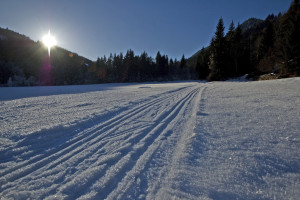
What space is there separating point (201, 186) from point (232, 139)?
1.39m

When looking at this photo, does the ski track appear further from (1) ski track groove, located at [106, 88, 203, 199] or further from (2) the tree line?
(2) the tree line

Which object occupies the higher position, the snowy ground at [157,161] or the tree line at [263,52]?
the tree line at [263,52]

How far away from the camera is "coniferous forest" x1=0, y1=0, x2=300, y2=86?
16356 millimetres

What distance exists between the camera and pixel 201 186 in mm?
1329

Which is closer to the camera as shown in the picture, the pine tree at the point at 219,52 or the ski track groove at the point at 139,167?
the ski track groove at the point at 139,167

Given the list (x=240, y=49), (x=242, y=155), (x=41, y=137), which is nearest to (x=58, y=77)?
(x=41, y=137)

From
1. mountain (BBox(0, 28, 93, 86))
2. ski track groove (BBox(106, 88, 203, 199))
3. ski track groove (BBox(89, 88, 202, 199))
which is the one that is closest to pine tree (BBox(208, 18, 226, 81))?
ski track groove (BBox(89, 88, 202, 199))

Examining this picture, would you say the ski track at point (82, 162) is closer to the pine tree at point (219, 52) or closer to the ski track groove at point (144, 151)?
the ski track groove at point (144, 151)

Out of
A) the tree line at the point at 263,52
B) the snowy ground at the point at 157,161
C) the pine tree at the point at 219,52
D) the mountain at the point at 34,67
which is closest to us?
the snowy ground at the point at 157,161

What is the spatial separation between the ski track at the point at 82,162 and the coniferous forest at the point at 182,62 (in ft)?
64.2

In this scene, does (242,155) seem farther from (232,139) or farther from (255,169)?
(232,139)

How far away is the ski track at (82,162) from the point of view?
140cm

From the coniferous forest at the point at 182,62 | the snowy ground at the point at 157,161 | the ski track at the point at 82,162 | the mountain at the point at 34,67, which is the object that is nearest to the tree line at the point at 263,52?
the coniferous forest at the point at 182,62

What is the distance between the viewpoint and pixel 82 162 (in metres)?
1.88
